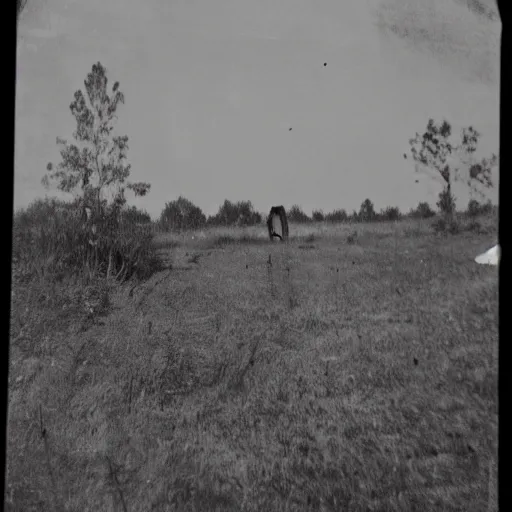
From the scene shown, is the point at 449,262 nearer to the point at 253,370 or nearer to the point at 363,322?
the point at 363,322

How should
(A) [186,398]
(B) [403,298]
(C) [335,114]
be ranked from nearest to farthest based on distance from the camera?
(A) [186,398] < (B) [403,298] < (C) [335,114]

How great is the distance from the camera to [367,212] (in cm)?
283

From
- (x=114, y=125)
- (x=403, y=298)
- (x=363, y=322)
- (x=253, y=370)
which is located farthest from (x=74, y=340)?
(x=403, y=298)

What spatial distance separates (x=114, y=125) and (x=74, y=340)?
117 cm

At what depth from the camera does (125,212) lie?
279 cm

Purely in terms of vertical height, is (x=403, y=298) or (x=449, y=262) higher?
(x=449, y=262)

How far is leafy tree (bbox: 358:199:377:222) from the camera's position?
9.28ft

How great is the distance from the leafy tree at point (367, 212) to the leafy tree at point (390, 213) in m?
0.05

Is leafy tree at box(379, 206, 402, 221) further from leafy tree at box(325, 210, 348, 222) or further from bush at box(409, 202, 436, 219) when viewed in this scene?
leafy tree at box(325, 210, 348, 222)

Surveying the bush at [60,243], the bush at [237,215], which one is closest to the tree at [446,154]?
the bush at [237,215]

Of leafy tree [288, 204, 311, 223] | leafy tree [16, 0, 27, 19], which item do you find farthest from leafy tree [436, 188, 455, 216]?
leafy tree [16, 0, 27, 19]

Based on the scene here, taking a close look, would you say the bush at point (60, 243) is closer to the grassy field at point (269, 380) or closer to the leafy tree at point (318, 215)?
the grassy field at point (269, 380)

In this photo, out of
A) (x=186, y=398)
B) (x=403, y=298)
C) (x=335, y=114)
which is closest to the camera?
(x=186, y=398)

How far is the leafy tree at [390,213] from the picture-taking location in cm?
278
